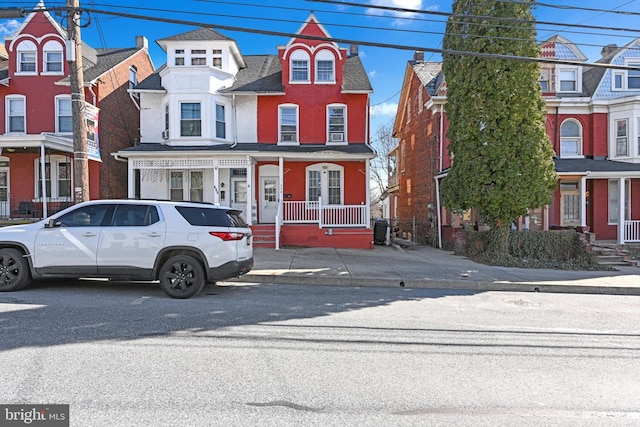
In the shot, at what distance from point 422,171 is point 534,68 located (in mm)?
9238

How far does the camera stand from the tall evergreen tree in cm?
1194

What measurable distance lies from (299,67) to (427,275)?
12.3m

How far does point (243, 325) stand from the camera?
216 inches

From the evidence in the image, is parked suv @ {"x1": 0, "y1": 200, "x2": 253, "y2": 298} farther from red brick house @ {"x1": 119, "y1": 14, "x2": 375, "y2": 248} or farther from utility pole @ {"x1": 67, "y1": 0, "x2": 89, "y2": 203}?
red brick house @ {"x1": 119, "y1": 14, "x2": 375, "y2": 248}

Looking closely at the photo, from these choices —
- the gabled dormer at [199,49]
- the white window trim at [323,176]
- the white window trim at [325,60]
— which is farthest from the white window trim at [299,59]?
the white window trim at [323,176]

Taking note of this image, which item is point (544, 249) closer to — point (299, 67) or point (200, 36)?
point (299, 67)

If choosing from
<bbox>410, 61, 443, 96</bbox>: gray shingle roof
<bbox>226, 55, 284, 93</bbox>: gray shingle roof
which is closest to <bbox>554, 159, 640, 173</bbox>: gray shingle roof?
<bbox>410, 61, 443, 96</bbox>: gray shingle roof

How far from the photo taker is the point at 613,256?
45.4 feet

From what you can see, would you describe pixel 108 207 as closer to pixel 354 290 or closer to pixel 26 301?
pixel 26 301

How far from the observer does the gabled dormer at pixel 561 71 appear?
17.9 meters

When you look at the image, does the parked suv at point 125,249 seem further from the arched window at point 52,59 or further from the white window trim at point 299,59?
the arched window at point 52,59

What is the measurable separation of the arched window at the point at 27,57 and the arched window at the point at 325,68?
13.1 m

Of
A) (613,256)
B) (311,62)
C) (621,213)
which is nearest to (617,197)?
(621,213)

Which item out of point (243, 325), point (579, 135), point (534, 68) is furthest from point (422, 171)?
point (243, 325)
